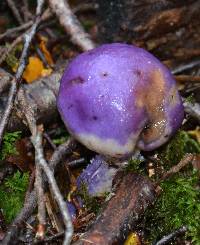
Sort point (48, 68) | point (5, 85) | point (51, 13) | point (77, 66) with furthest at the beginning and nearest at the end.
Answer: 1. point (48, 68)
2. point (51, 13)
3. point (5, 85)
4. point (77, 66)

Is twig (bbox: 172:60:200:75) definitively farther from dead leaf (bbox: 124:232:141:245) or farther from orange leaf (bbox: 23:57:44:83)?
dead leaf (bbox: 124:232:141:245)

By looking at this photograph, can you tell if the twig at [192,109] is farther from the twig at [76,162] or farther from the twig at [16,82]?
the twig at [16,82]

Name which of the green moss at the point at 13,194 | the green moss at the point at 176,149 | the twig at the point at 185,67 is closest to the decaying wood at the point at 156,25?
the twig at the point at 185,67

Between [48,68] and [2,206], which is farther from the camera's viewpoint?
[48,68]

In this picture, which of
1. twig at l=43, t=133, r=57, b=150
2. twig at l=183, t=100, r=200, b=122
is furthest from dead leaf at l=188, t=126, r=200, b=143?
twig at l=43, t=133, r=57, b=150

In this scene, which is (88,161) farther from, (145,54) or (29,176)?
(145,54)

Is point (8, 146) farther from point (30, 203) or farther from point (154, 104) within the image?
point (154, 104)

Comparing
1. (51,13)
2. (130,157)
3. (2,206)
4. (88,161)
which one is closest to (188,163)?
(130,157)
